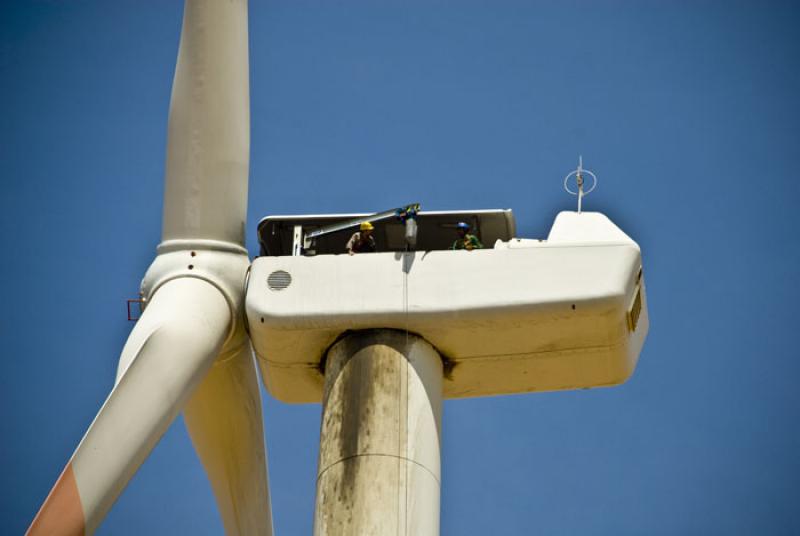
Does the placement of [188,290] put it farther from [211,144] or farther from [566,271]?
[566,271]

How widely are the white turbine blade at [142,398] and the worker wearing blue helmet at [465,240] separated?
443cm

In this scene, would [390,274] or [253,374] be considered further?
[253,374]

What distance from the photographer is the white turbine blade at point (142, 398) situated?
66.8 feet

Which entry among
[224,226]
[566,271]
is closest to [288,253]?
[224,226]

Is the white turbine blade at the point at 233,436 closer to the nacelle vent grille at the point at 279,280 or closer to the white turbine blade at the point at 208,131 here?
the nacelle vent grille at the point at 279,280

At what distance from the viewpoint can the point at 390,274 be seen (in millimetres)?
22984

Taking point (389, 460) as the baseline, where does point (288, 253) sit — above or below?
above

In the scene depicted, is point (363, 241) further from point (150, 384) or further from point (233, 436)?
point (150, 384)

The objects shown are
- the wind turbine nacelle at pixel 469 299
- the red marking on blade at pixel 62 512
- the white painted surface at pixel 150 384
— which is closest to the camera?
the red marking on blade at pixel 62 512

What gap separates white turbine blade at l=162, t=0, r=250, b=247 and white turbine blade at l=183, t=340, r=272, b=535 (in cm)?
243

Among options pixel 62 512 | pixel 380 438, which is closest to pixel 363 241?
pixel 380 438

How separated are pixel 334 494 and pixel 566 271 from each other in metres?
5.52

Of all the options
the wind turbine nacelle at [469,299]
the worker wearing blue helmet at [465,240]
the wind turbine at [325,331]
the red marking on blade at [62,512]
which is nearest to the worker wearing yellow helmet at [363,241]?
the wind turbine at [325,331]

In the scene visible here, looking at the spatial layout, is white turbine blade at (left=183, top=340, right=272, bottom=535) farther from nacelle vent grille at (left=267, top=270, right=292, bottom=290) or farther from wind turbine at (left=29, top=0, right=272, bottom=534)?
nacelle vent grille at (left=267, top=270, right=292, bottom=290)
